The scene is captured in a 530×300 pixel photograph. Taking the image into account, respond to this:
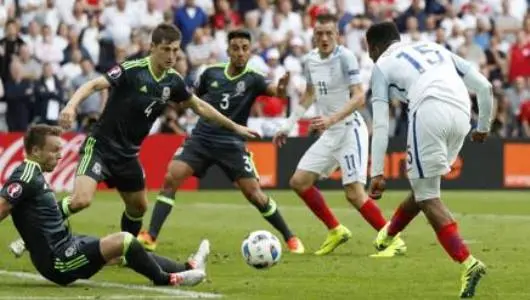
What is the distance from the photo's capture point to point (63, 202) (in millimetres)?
14367

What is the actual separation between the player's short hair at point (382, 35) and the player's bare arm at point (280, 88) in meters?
3.20

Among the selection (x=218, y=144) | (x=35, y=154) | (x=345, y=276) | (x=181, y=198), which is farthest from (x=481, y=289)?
(x=181, y=198)

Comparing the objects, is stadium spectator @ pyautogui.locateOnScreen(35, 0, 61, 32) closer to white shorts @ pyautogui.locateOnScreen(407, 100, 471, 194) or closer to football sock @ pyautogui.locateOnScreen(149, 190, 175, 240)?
football sock @ pyautogui.locateOnScreen(149, 190, 175, 240)

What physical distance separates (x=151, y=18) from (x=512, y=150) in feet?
26.1

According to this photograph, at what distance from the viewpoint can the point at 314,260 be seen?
1544 centimetres

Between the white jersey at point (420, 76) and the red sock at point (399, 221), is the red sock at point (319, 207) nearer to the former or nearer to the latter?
the red sock at point (399, 221)

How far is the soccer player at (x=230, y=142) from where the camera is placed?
16531 mm

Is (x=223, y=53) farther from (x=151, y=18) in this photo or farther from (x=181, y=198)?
(x=181, y=198)

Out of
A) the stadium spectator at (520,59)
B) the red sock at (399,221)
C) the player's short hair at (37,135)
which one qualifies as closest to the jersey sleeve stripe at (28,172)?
the player's short hair at (37,135)

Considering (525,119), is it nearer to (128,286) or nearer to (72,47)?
(72,47)

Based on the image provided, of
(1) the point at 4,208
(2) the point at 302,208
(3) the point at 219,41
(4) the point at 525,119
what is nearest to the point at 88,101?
(3) the point at 219,41

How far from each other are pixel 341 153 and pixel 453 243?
482 cm

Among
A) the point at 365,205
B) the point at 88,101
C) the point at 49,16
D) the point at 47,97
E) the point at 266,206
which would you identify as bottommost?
the point at 88,101

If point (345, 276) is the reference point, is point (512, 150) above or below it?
below
